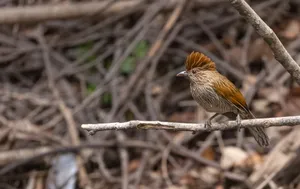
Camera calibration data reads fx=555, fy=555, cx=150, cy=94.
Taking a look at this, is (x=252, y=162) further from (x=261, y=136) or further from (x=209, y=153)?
(x=261, y=136)

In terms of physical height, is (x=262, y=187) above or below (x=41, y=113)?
below

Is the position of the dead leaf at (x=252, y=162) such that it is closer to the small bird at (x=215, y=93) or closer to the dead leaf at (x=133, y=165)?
the dead leaf at (x=133, y=165)

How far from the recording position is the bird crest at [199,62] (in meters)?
3.38

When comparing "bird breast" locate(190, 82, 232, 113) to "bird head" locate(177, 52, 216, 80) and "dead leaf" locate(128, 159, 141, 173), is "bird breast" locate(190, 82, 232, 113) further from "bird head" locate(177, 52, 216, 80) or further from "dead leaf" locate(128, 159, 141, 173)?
"dead leaf" locate(128, 159, 141, 173)

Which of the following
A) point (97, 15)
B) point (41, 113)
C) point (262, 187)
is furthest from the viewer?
point (97, 15)

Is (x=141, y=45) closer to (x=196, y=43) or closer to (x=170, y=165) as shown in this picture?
(x=196, y=43)

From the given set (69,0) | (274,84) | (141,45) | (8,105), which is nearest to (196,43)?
(141,45)

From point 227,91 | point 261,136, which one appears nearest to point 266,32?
point 227,91

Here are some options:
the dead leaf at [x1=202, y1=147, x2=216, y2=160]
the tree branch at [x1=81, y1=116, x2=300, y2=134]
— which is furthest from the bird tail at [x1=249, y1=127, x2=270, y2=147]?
the dead leaf at [x1=202, y1=147, x2=216, y2=160]

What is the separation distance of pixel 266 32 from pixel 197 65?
28.5 inches

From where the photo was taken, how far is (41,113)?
21.1 ft

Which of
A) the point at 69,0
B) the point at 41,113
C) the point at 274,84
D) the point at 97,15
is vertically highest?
the point at 69,0

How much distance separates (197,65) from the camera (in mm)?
3441

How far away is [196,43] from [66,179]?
258 centimetres
